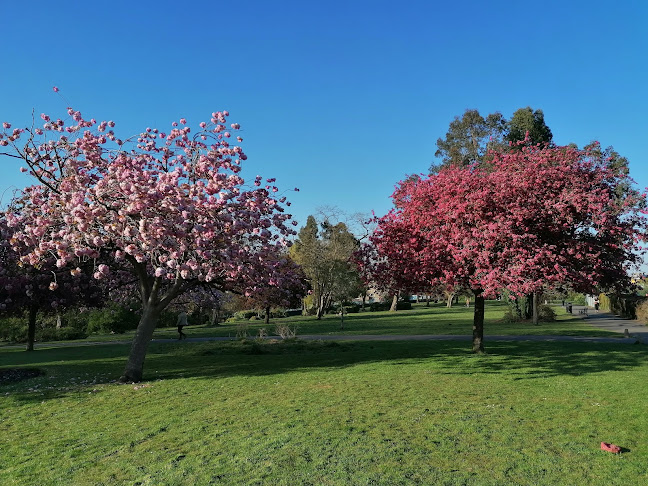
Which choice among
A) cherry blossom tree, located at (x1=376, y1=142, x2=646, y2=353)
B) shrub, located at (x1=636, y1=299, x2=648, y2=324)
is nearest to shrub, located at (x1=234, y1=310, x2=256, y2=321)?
shrub, located at (x1=636, y1=299, x2=648, y2=324)

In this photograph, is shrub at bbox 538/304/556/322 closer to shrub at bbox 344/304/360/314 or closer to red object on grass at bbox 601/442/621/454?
shrub at bbox 344/304/360/314

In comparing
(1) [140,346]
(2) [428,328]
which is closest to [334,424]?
(1) [140,346]

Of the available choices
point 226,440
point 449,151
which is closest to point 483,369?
point 226,440

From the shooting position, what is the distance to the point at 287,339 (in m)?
20.7

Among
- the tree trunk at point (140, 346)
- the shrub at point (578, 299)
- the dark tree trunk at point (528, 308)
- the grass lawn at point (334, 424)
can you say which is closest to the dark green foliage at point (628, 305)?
the dark tree trunk at point (528, 308)

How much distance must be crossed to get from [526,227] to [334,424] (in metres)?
A: 8.47

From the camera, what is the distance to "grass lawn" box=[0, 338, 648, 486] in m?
5.43

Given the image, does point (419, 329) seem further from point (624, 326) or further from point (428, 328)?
point (624, 326)

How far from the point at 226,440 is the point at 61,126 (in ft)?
30.9

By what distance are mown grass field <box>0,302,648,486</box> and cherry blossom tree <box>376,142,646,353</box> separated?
268cm

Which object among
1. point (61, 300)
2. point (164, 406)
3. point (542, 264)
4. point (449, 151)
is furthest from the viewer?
point (449, 151)

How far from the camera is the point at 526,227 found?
42.7ft

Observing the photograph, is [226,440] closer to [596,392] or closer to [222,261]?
[222,261]

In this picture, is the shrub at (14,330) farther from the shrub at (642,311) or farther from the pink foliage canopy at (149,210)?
the shrub at (642,311)
